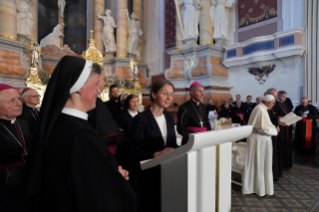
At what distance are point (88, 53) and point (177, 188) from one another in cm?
928

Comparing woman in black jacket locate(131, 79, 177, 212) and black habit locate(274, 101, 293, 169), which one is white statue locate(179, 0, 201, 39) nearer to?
black habit locate(274, 101, 293, 169)

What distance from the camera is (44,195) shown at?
Answer: 1.04m

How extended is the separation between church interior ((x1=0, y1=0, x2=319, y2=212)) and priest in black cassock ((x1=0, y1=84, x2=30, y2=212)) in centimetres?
123

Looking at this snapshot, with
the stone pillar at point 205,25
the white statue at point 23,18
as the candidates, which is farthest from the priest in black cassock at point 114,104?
the white statue at point 23,18

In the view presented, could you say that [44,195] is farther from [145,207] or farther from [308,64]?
[308,64]

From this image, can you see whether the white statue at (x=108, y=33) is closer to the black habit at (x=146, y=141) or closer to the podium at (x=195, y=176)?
the black habit at (x=146, y=141)

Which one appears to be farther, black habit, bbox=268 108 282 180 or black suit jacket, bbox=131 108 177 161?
black habit, bbox=268 108 282 180

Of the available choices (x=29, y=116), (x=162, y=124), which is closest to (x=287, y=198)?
(x=162, y=124)

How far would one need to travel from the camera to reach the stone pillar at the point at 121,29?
481 inches

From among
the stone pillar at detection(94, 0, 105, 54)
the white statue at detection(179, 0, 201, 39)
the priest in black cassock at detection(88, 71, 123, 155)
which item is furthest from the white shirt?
the stone pillar at detection(94, 0, 105, 54)

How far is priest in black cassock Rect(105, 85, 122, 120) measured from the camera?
4.44 metres

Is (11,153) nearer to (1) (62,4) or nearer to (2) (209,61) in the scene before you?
(2) (209,61)

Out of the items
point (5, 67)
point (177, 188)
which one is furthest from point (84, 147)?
point (5, 67)

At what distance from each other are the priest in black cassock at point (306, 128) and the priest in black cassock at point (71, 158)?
659cm
